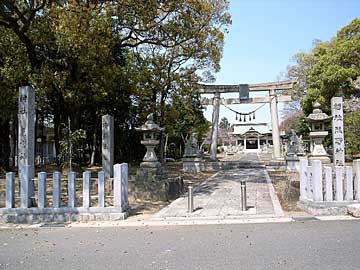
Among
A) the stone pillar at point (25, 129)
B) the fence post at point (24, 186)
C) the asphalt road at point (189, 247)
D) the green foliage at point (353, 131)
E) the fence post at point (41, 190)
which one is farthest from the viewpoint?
the green foliage at point (353, 131)

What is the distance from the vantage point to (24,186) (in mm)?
8203

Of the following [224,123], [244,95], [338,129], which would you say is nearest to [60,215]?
[338,129]

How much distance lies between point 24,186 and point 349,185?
774 cm

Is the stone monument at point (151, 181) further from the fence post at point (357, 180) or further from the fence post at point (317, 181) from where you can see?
the fence post at point (357, 180)

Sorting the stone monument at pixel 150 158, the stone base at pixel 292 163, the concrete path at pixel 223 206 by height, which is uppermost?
the stone monument at pixel 150 158

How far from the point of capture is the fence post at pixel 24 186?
8.20 m

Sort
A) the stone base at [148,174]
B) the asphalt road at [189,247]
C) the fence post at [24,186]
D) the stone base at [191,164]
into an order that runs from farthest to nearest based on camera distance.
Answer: the stone base at [191,164], the stone base at [148,174], the fence post at [24,186], the asphalt road at [189,247]

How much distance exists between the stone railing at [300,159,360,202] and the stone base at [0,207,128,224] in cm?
462

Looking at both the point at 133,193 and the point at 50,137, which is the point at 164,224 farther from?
the point at 50,137

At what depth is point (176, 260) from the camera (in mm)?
4961

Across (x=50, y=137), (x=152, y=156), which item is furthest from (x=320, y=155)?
(x=50, y=137)

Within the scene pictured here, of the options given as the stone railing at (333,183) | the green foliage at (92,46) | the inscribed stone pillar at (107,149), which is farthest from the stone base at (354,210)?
the green foliage at (92,46)

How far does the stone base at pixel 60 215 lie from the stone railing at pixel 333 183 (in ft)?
15.2

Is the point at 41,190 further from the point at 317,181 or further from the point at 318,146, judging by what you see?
the point at 318,146
